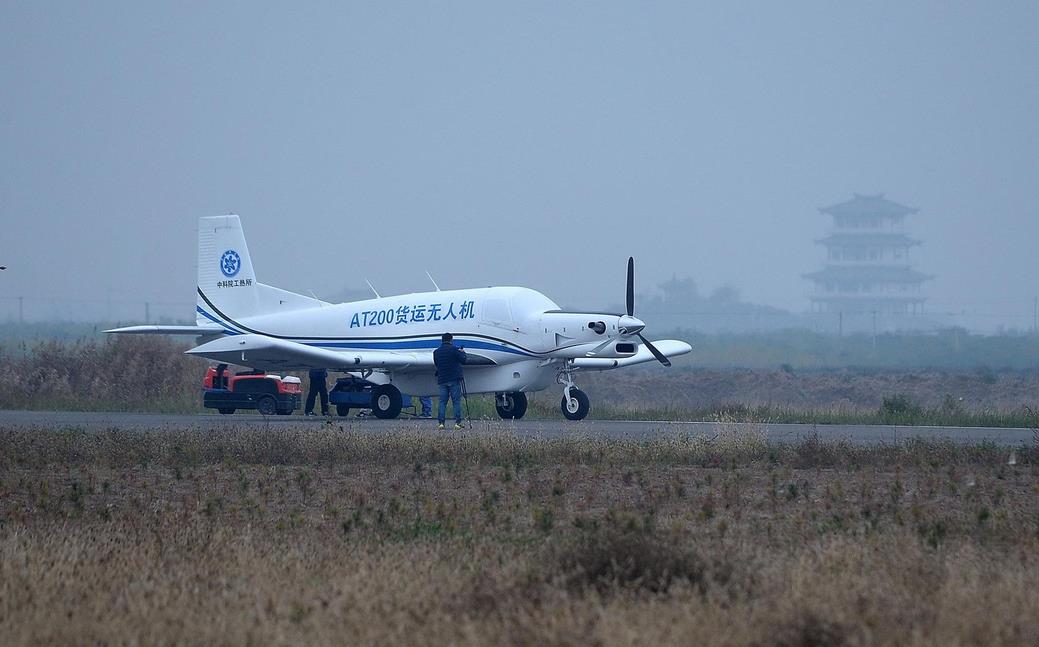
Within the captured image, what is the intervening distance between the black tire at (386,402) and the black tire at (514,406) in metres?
2.18

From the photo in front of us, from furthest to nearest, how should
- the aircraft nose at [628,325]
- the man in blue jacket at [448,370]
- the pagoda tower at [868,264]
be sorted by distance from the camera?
1. the pagoda tower at [868,264]
2. the aircraft nose at [628,325]
3. the man in blue jacket at [448,370]

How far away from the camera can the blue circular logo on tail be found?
29203 mm

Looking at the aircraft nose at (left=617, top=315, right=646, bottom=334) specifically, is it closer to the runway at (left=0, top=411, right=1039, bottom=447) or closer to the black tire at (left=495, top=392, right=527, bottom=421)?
the runway at (left=0, top=411, right=1039, bottom=447)

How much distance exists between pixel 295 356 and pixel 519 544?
16.3 meters

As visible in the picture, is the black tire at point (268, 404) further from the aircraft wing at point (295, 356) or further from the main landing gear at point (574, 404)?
the main landing gear at point (574, 404)

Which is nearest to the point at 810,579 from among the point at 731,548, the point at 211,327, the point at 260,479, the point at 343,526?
the point at 731,548

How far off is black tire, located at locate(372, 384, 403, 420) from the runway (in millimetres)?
235

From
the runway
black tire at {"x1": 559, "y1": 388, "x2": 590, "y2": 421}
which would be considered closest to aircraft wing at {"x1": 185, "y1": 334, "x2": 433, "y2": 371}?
the runway

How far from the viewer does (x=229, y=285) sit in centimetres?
2920

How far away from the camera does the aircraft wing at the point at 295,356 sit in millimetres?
24281

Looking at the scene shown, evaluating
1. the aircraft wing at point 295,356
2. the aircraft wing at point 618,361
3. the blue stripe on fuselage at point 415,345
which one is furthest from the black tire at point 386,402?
the aircraft wing at point 618,361

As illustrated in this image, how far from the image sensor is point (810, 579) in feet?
23.5

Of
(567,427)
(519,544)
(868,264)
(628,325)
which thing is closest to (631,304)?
(628,325)

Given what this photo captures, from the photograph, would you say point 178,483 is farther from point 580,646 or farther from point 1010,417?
point 1010,417
